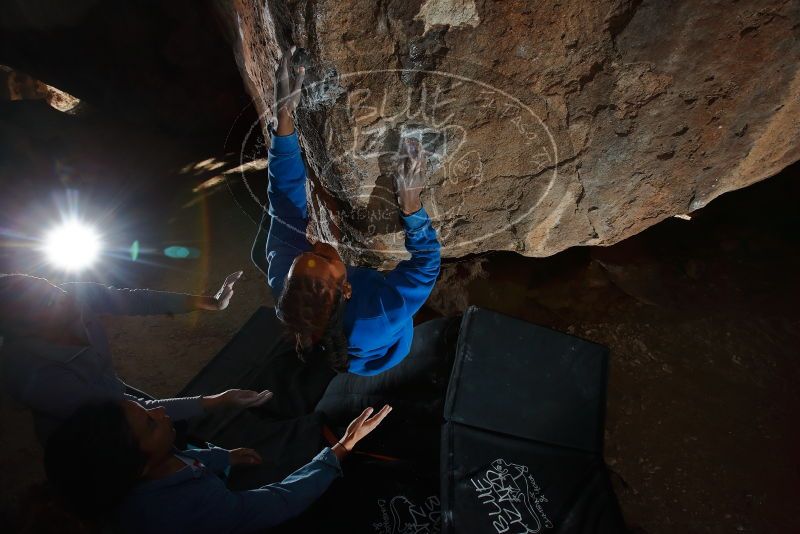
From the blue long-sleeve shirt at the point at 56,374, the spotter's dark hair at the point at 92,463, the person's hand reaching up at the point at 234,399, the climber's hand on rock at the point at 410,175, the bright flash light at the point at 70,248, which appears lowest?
the person's hand reaching up at the point at 234,399

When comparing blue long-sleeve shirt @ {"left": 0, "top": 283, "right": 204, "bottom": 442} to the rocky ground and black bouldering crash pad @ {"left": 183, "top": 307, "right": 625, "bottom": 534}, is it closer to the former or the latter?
the rocky ground

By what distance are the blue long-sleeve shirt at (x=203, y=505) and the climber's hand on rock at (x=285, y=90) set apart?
4.00 feet

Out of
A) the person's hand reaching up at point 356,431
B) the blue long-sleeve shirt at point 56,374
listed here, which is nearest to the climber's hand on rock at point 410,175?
the person's hand reaching up at point 356,431

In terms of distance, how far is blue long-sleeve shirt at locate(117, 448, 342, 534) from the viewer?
126 centimetres

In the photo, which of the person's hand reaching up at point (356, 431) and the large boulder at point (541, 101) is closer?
the large boulder at point (541, 101)

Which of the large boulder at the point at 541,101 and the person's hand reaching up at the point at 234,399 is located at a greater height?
the large boulder at the point at 541,101

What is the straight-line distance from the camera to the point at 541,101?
171cm

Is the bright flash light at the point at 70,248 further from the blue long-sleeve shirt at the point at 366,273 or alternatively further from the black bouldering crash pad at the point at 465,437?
the blue long-sleeve shirt at the point at 366,273

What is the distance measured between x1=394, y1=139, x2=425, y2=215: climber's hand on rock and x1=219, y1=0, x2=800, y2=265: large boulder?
54 millimetres

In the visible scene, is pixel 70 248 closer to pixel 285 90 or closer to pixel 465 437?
pixel 285 90

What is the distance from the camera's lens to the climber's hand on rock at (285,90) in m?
1.59

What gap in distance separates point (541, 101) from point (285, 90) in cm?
100

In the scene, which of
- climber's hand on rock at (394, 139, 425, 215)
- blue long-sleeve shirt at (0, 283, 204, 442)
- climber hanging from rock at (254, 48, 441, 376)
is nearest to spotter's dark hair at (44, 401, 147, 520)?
blue long-sleeve shirt at (0, 283, 204, 442)

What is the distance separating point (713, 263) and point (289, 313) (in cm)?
343
